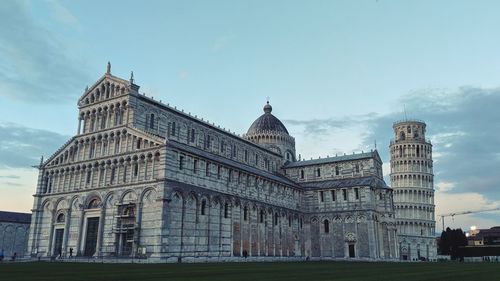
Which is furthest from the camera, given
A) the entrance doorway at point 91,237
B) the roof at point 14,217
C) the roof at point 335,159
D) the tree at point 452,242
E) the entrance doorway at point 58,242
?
the tree at point 452,242

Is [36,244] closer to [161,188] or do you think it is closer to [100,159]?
[100,159]

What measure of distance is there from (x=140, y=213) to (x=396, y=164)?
72.1m

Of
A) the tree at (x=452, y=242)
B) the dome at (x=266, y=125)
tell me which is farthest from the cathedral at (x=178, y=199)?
the tree at (x=452, y=242)

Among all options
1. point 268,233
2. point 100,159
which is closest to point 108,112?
point 100,159

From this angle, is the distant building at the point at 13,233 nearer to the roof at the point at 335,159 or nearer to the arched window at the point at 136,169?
the arched window at the point at 136,169

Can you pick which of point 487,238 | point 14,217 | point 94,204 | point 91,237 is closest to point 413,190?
point 487,238

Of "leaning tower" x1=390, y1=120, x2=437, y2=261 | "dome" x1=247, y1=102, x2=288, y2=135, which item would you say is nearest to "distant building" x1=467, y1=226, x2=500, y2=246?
"leaning tower" x1=390, y1=120, x2=437, y2=261

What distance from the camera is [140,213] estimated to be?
144ft

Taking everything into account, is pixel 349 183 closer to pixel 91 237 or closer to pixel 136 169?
pixel 136 169

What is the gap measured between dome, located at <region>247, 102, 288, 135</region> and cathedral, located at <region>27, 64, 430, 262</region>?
12.7 meters

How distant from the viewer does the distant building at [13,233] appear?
65.2 metres

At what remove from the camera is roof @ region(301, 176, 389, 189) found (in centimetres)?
6586

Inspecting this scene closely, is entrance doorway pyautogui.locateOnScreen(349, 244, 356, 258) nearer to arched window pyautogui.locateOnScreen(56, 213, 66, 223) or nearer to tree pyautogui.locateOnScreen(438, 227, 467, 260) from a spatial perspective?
arched window pyautogui.locateOnScreen(56, 213, 66, 223)

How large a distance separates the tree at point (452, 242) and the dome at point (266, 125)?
4780 cm
